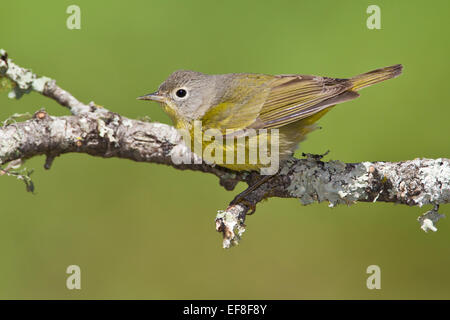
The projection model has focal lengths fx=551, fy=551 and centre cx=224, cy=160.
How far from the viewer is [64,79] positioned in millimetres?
4469

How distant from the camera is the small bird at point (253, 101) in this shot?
399 cm

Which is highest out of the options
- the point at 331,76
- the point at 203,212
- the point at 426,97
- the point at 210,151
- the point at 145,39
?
the point at 145,39

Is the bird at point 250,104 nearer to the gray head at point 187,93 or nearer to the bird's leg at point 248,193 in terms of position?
the gray head at point 187,93

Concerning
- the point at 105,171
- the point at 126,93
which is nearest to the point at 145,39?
the point at 126,93

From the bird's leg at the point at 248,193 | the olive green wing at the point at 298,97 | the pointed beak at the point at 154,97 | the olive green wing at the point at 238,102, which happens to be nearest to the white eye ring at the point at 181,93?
the pointed beak at the point at 154,97

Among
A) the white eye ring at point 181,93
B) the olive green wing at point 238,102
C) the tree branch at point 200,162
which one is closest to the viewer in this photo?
the tree branch at point 200,162

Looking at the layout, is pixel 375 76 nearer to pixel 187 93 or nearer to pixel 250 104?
pixel 250 104

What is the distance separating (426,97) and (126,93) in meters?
2.33

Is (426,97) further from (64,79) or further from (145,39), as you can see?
(64,79)

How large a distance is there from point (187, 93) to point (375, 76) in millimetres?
1456

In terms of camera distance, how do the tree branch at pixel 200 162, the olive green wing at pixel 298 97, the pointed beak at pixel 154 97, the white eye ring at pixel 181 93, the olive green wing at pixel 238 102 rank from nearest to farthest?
the tree branch at pixel 200 162 < the olive green wing at pixel 298 97 < the olive green wing at pixel 238 102 < the pointed beak at pixel 154 97 < the white eye ring at pixel 181 93

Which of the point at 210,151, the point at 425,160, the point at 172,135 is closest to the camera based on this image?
the point at 425,160

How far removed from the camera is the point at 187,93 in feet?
14.5

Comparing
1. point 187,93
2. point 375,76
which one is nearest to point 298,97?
point 375,76
